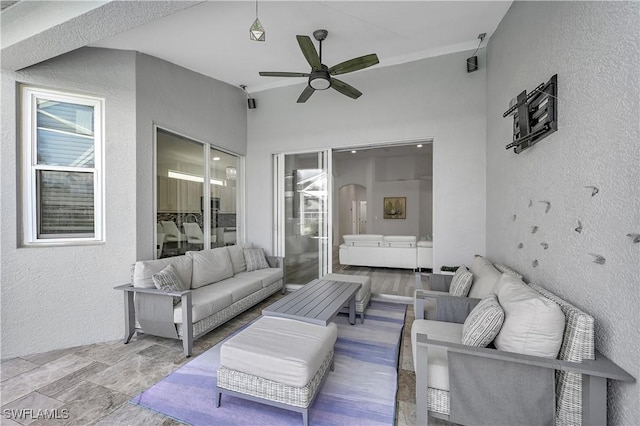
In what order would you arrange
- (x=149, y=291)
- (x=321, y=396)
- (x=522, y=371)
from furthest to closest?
1. (x=149, y=291)
2. (x=321, y=396)
3. (x=522, y=371)

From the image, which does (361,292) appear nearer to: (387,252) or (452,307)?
(452,307)

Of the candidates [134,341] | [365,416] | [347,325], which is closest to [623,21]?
[365,416]

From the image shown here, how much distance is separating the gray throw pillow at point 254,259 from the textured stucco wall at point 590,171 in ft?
11.3

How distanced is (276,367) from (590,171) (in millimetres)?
2185

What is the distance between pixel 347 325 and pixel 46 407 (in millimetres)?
2643

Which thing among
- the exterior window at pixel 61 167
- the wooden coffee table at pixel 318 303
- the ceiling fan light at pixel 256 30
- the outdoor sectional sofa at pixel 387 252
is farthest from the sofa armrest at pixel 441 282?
the exterior window at pixel 61 167

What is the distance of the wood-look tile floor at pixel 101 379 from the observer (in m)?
1.79

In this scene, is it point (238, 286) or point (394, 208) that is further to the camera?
point (394, 208)

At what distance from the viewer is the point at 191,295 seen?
2682 millimetres

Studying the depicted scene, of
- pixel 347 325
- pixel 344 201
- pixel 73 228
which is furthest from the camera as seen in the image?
pixel 344 201

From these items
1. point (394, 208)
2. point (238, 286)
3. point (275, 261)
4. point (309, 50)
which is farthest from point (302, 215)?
point (394, 208)

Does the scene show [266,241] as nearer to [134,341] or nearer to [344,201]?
[134,341]

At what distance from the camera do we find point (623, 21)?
1.26 metres

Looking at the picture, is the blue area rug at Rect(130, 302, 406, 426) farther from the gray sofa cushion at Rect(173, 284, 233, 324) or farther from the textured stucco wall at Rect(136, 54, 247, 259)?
the textured stucco wall at Rect(136, 54, 247, 259)
